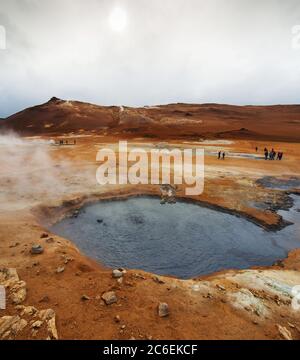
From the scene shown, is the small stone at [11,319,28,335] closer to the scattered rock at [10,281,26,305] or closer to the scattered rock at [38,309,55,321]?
the scattered rock at [38,309,55,321]

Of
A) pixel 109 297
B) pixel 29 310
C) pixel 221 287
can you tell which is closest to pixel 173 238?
pixel 221 287

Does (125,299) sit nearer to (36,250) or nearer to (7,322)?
(7,322)

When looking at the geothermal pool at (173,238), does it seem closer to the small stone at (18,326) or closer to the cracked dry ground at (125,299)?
the cracked dry ground at (125,299)

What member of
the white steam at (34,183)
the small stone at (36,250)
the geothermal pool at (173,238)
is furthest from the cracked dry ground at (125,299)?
the white steam at (34,183)

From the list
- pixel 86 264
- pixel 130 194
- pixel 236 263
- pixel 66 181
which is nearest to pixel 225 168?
pixel 130 194

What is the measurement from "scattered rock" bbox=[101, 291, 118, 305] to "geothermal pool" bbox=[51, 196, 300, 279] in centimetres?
237

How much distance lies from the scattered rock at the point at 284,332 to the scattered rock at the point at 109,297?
321 cm

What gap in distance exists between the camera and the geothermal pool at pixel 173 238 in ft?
27.9

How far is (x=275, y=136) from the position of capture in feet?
146

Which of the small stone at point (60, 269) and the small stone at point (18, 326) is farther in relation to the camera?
the small stone at point (60, 269)

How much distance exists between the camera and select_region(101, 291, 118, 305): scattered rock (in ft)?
18.2

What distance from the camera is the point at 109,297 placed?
18.4 feet

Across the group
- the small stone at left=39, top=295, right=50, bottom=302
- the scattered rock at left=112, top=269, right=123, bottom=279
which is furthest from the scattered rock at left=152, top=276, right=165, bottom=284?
the small stone at left=39, top=295, right=50, bottom=302
